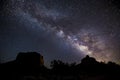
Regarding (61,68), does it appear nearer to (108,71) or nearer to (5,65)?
(108,71)

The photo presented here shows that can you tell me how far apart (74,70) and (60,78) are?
166 centimetres

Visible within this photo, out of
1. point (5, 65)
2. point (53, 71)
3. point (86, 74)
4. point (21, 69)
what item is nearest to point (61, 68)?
point (53, 71)

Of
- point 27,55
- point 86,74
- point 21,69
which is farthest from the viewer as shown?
point 27,55

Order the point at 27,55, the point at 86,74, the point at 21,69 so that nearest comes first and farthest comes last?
the point at 86,74
the point at 21,69
the point at 27,55

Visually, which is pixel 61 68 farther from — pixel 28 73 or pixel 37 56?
pixel 37 56

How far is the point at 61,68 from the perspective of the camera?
2353 centimetres

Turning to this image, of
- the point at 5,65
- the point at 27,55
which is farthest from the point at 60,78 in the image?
the point at 27,55

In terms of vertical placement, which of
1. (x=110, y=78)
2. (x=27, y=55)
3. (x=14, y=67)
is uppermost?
(x=27, y=55)

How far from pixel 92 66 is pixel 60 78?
11.8ft

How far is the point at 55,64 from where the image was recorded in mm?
24375

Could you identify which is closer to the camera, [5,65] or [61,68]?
[61,68]

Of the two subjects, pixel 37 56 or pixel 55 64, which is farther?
pixel 37 56

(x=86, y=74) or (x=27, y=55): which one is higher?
(x=27, y=55)

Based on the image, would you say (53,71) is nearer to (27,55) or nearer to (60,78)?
(60,78)
